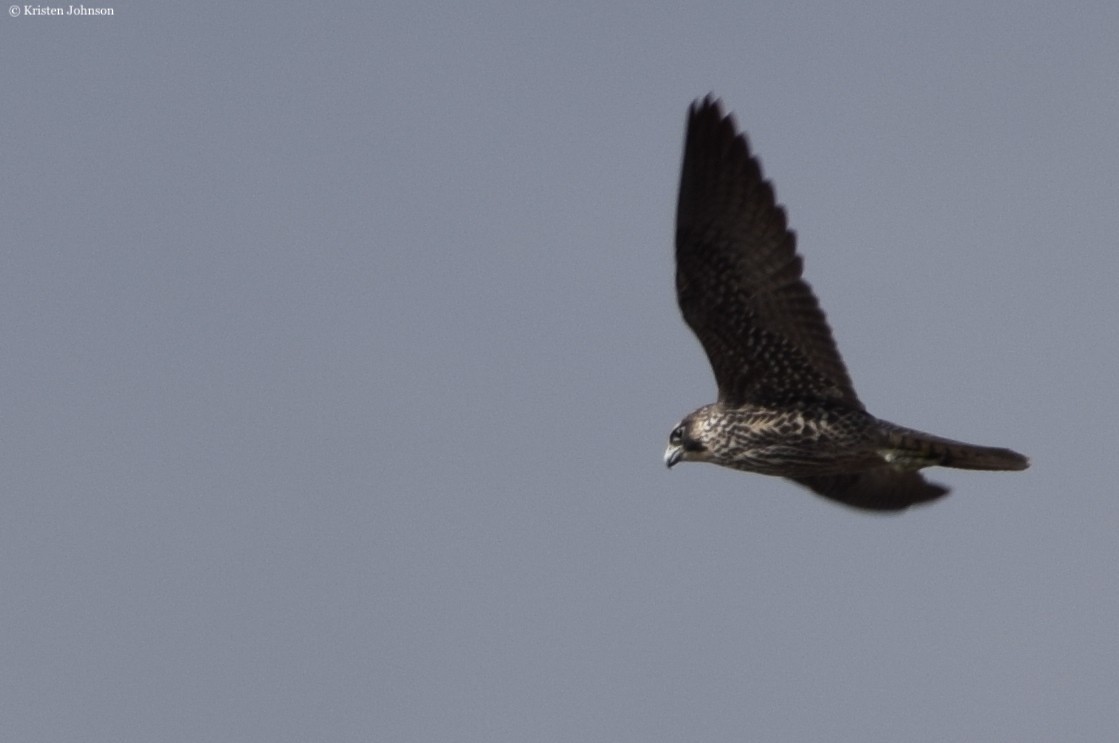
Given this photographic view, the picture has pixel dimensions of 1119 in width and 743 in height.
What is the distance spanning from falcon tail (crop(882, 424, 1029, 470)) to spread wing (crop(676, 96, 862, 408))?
0.72 meters

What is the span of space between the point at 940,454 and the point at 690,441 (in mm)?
2315

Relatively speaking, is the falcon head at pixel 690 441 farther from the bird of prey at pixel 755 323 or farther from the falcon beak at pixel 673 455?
the bird of prey at pixel 755 323

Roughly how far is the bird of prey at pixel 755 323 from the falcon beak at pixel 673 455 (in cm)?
49

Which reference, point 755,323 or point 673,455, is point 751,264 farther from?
point 673,455

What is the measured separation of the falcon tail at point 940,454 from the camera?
1496 cm

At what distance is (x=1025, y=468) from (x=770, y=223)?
2675mm

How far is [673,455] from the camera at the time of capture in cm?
1702

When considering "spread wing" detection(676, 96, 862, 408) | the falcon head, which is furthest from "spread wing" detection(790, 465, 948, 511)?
"spread wing" detection(676, 96, 862, 408)

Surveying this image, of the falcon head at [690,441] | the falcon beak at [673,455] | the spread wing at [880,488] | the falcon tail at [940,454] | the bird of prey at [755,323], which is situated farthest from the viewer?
the spread wing at [880,488]

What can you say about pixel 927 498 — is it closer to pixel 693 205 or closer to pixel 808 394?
pixel 808 394

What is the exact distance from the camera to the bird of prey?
16.0 m

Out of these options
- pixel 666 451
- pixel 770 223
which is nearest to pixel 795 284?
pixel 770 223

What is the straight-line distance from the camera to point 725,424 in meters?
16.5

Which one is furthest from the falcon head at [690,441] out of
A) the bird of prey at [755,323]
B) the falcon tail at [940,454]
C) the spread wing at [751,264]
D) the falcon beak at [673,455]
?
the falcon tail at [940,454]
